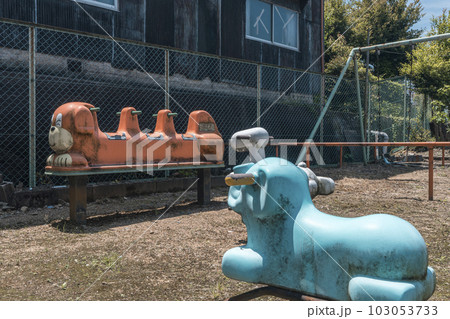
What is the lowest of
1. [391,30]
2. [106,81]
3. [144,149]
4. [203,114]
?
[144,149]

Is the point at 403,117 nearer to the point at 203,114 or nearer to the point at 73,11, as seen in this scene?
the point at 203,114

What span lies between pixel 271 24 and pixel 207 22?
2.63 m

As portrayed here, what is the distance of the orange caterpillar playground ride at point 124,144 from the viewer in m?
4.31

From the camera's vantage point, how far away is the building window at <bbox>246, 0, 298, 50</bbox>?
428 inches

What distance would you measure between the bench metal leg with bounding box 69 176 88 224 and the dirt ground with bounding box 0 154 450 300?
13cm

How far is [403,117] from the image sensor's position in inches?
512

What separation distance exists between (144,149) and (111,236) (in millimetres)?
1435

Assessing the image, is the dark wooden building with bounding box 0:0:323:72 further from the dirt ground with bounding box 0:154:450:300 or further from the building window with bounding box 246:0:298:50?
the dirt ground with bounding box 0:154:450:300

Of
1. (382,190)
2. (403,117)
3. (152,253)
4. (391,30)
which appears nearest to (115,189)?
(152,253)

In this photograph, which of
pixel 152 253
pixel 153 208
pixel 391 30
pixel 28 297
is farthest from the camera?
pixel 391 30

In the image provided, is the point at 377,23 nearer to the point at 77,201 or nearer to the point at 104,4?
the point at 104,4

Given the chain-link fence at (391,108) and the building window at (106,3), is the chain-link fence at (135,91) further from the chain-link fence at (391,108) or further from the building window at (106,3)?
the building window at (106,3)

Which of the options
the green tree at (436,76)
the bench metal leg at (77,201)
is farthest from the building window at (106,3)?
the green tree at (436,76)

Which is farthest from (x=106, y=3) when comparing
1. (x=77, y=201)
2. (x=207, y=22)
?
(x=77, y=201)
